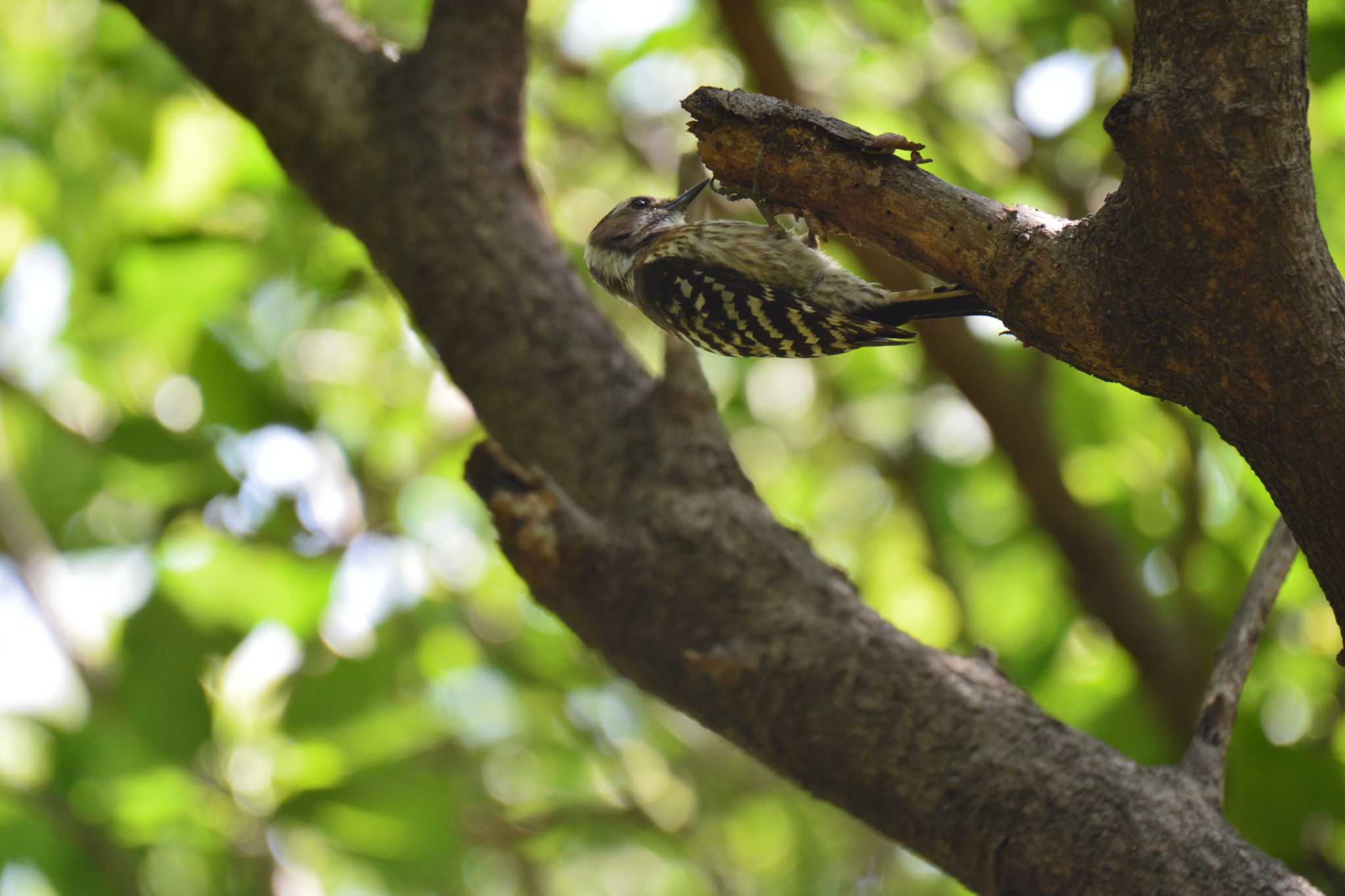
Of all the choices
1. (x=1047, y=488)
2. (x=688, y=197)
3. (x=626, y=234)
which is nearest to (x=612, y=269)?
(x=626, y=234)

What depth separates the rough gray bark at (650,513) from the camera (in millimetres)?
2529

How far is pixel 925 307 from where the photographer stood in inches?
132

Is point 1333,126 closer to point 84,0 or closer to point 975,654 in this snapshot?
point 975,654

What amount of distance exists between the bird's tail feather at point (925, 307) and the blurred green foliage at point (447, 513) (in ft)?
3.78

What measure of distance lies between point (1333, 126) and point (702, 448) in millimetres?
2452

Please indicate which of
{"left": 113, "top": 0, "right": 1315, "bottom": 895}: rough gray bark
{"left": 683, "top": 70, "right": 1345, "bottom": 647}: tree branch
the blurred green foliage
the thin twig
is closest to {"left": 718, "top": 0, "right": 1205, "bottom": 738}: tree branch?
the blurred green foliage

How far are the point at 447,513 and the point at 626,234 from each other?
6.86ft

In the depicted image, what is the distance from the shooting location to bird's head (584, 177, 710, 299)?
4.66 m

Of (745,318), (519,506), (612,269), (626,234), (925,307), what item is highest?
(626,234)

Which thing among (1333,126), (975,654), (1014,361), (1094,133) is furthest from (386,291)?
(1333,126)

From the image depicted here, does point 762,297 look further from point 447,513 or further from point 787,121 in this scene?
point 447,513

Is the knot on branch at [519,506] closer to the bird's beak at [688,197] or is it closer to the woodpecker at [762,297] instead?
the woodpecker at [762,297]

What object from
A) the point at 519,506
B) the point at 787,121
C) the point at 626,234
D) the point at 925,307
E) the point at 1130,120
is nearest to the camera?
the point at 1130,120

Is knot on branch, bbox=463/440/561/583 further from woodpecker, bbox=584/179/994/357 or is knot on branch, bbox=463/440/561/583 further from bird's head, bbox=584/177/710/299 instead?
bird's head, bbox=584/177/710/299
